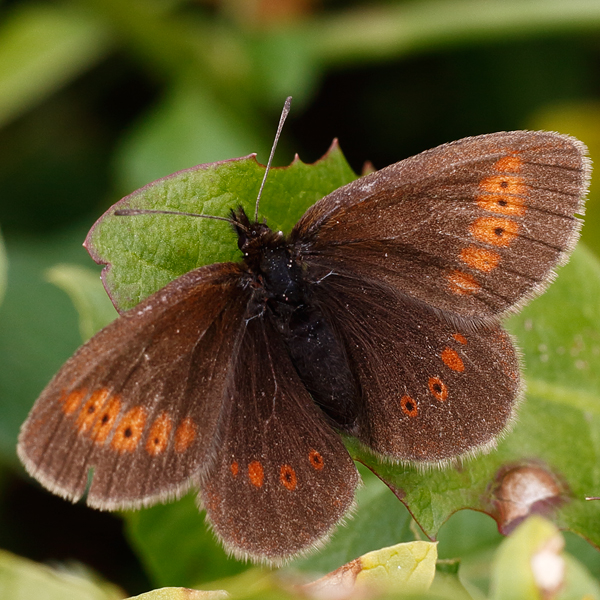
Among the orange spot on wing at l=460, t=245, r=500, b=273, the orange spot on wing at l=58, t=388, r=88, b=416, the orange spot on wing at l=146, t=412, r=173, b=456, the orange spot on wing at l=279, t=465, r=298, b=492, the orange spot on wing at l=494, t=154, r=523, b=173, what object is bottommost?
the orange spot on wing at l=279, t=465, r=298, b=492

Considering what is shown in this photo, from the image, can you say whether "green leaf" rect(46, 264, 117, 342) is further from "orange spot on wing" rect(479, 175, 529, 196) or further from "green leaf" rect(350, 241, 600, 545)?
"orange spot on wing" rect(479, 175, 529, 196)

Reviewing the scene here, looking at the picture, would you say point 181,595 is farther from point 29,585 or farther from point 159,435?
point 159,435

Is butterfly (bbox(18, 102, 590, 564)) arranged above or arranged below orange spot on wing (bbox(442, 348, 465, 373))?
above

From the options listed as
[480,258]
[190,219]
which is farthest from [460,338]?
[190,219]

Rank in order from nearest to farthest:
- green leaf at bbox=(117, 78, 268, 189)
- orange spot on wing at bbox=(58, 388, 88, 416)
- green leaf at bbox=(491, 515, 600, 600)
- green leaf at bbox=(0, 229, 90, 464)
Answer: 1. green leaf at bbox=(491, 515, 600, 600)
2. orange spot on wing at bbox=(58, 388, 88, 416)
3. green leaf at bbox=(0, 229, 90, 464)
4. green leaf at bbox=(117, 78, 268, 189)

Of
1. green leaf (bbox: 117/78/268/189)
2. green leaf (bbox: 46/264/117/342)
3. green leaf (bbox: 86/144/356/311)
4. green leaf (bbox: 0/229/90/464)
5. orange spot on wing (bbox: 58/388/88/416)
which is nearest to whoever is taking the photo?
orange spot on wing (bbox: 58/388/88/416)

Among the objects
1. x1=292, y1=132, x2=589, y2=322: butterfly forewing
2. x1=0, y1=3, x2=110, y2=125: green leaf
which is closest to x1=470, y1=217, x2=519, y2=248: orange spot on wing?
x1=292, y1=132, x2=589, y2=322: butterfly forewing

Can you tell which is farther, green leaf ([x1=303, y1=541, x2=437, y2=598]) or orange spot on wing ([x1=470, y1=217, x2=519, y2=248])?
orange spot on wing ([x1=470, y1=217, x2=519, y2=248])
